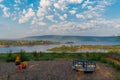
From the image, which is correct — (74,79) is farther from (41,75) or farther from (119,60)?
(119,60)

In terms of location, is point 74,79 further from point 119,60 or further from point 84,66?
point 119,60

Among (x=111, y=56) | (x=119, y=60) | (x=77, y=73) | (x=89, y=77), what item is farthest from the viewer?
(x=111, y=56)

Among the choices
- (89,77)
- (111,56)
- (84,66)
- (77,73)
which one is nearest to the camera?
(89,77)

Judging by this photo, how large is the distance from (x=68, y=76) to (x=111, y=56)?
16.5 m

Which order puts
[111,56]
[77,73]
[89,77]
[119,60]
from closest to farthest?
1. [89,77]
2. [77,73]
3. [119,60]
4. [111,56]

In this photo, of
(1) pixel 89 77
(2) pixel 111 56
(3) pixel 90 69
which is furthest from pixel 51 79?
(2) pixel 111 56

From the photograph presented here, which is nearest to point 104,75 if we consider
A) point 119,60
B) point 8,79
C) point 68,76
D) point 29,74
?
point 68,76

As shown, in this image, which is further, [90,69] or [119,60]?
[119,60]

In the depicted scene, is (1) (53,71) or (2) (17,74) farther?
(1) (53,71)

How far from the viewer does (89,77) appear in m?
17.3

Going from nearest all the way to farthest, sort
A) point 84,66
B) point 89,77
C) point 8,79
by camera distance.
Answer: point 8,79 < point 89,77 < point 84,66

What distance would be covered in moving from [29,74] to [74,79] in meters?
4.02

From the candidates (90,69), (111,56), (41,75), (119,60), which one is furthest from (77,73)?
(111,56)

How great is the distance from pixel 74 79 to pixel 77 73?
2.38m
